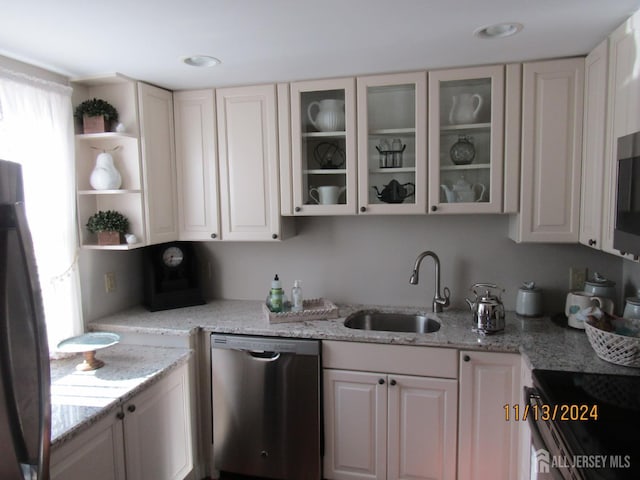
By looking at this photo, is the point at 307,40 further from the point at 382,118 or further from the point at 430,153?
the point at 430,153

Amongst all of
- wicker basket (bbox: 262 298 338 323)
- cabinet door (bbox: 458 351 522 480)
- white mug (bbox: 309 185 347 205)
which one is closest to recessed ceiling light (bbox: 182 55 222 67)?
white mug (bbox: 309 185 347 205)

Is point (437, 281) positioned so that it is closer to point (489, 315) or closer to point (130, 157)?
point (489, 315)

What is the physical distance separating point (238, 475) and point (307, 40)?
233 cm

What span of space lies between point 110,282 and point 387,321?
1.70m

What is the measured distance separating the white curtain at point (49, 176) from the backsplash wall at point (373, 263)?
0.70 feet

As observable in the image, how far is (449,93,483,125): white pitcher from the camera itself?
221 cm

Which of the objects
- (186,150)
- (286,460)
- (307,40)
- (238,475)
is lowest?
(238,475)

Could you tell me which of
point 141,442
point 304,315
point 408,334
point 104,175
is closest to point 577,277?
point 408,334

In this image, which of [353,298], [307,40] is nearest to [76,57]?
[307,40]

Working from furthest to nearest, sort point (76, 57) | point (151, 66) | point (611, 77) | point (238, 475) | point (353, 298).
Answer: point (353, 298) < point (238, 475) < point (151, 66) < point (76, 57) < point (611, 77)

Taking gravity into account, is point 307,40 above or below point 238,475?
above

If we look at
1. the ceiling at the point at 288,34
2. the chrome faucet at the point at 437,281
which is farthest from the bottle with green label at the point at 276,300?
the ceiling at the point at 288,34

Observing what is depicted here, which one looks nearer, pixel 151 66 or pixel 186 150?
pixel 151 66

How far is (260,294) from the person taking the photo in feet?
9.48
